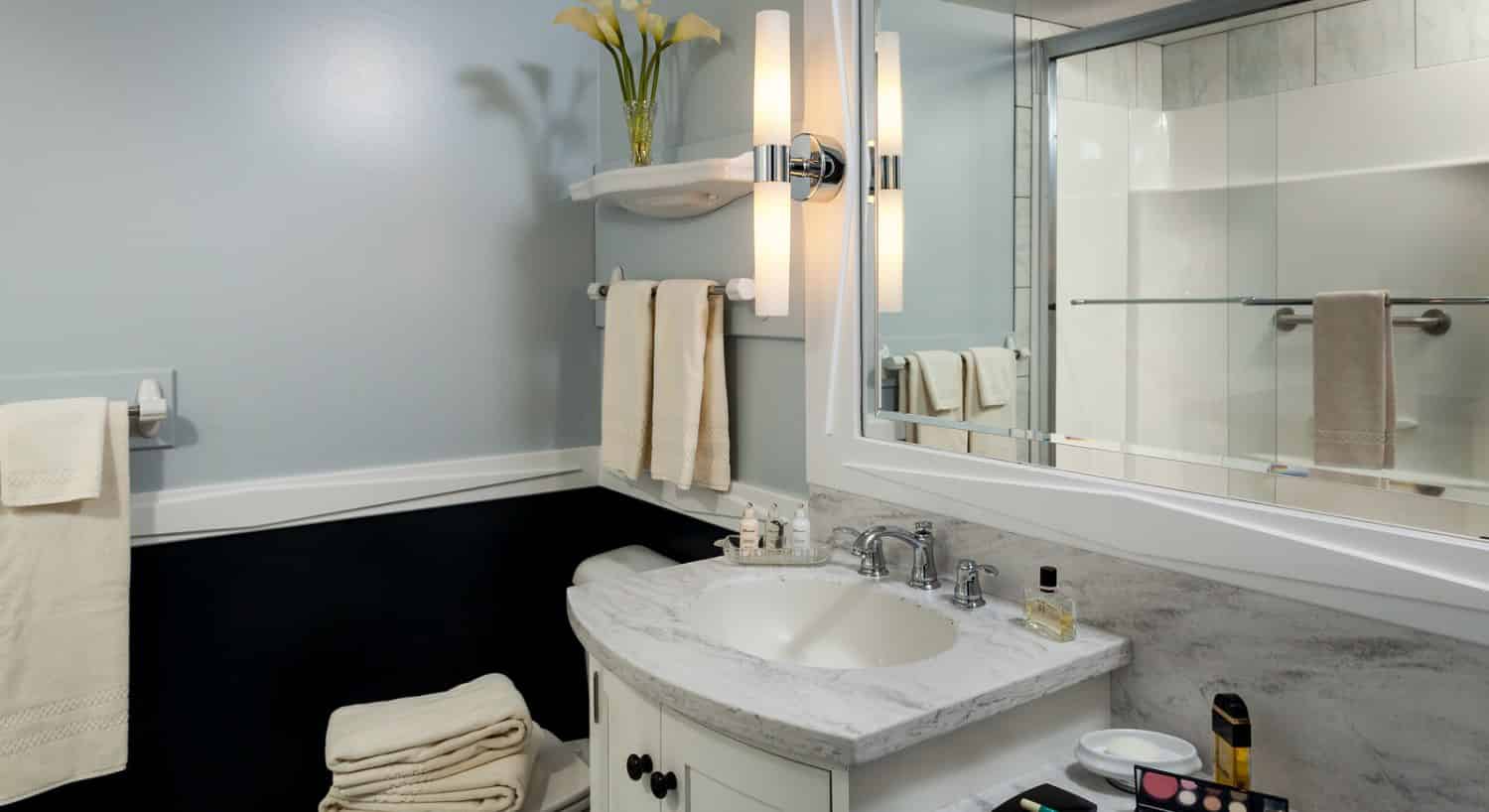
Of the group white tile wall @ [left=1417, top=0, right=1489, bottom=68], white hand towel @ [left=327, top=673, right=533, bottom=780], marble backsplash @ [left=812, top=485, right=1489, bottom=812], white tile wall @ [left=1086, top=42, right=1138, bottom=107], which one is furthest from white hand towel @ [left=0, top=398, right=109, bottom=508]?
white tile wall @ [left=1417, top=0, right=1489, bottom=68]

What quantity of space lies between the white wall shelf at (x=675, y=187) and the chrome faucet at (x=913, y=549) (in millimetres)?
639

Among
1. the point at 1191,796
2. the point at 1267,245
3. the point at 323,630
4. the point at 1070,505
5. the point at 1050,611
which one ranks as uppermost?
the point at 1267,245

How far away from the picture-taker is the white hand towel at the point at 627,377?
A: 6.52 ft

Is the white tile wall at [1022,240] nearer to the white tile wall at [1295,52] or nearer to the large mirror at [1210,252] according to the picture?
the large mirror at [1210,252]

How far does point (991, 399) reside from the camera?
143 cm

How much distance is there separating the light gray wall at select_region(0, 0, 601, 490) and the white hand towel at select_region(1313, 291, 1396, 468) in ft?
5.48

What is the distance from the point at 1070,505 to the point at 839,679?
393 mm

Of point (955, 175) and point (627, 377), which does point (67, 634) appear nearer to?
point (627, 377)

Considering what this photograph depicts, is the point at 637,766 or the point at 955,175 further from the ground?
the point at 955,175

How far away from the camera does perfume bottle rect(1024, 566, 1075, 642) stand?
124 centimetres

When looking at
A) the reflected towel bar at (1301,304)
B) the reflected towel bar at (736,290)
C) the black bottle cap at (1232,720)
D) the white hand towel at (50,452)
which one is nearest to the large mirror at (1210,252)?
the reflected towel bar at (1301,304)

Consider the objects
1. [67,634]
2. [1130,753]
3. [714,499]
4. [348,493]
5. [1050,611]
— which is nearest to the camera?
[1130,753]

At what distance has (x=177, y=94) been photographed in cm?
187

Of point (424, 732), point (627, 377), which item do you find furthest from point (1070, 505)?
point (424, 732)
